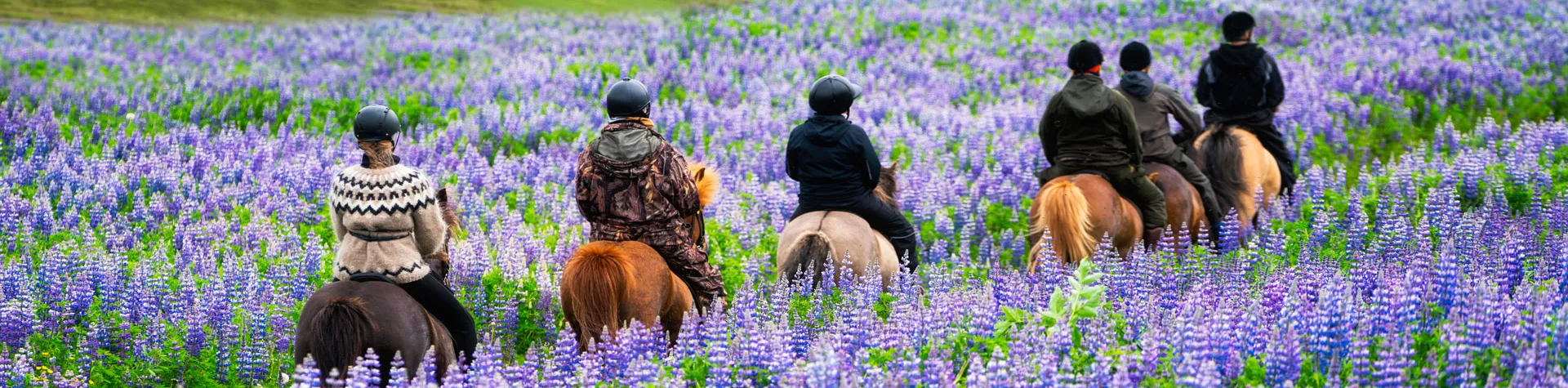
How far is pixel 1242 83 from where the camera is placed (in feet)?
39.2

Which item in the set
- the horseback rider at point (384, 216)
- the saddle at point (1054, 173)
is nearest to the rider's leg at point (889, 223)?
the saddle at point (1054, 173)

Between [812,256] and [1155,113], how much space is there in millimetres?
3622

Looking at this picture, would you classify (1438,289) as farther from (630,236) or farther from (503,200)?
(503,200)

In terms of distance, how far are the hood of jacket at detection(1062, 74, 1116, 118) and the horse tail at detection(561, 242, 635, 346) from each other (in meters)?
3.96

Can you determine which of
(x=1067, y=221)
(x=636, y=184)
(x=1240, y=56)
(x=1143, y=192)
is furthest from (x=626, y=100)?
(x=1240, y=56)

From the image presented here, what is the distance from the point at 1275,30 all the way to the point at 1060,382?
21.0 meters

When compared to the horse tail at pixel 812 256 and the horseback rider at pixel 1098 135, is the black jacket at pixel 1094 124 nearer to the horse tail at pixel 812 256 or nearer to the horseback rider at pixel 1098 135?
the horseback rider at pixel 1098 135

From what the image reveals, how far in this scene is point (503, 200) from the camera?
39.6 feet

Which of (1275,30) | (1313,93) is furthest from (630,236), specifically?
(1275,30)

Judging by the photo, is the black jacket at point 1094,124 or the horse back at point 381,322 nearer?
the horse back at point 381,322

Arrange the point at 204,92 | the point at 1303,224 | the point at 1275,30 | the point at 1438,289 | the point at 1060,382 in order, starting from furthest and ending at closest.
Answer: the point at 1275,30
the point at 204,92
the point at 1303,224
the point at 1438,289
the point at 1060,382

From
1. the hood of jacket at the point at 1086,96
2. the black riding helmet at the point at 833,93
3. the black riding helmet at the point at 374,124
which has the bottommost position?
the hood of jacket at the point at 1086,96

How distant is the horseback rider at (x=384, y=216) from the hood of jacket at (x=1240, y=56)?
7.66 m

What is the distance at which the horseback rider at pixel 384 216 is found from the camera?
6664 millimetres
